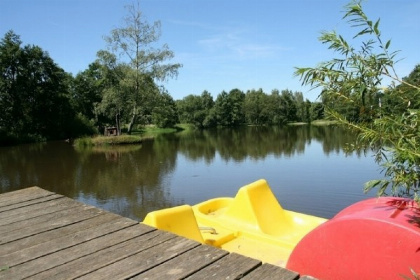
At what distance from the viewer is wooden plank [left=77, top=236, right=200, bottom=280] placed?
183 cm

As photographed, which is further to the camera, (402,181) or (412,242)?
(412,242)

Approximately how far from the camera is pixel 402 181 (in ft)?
5.64

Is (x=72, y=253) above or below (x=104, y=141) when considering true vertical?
above

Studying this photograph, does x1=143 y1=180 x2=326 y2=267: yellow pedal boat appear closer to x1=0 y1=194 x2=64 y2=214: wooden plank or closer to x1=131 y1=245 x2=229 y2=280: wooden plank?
x1=0 y1=194 x2=64 y2=214: wooden plank

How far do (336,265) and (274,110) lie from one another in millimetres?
64917

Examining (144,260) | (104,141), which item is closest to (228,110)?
(104,141)

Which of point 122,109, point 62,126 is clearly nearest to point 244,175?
point 122,109

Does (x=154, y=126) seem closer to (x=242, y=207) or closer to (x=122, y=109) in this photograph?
(x=122, y=109)

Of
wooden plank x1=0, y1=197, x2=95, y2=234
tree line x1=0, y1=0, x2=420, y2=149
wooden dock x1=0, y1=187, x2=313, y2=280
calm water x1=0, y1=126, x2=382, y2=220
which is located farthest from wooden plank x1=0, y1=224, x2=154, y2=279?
tree line x1=0, y1=0, x2=420, y2=149

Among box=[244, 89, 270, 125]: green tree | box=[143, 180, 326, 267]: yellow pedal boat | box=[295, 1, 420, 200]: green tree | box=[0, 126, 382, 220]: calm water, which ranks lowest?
box=[0, 126, 382, 220]: calm water

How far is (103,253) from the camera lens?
6.88 feet

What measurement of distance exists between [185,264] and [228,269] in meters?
0.24

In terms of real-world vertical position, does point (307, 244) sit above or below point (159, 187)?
above

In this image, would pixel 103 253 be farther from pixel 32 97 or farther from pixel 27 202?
pixel 32 97
